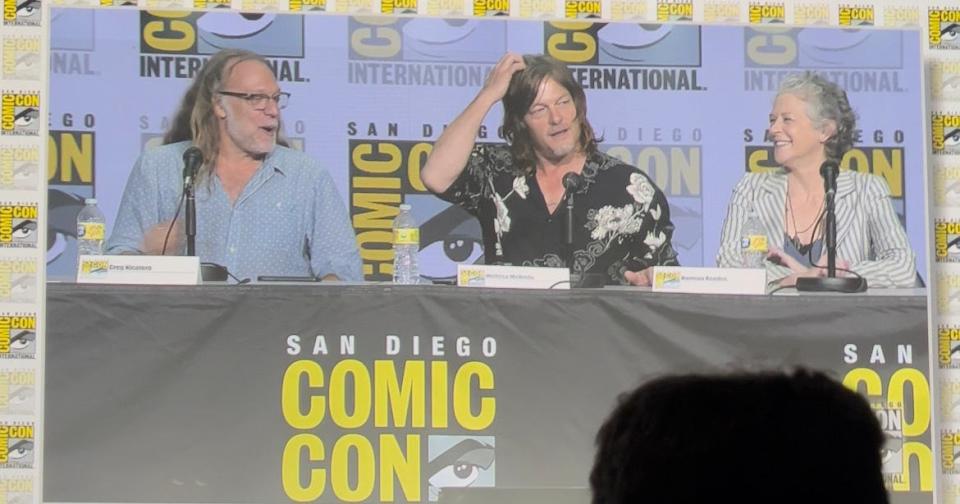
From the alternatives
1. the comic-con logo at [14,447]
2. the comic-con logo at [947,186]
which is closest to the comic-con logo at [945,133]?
the comic-con logo at [947,186]

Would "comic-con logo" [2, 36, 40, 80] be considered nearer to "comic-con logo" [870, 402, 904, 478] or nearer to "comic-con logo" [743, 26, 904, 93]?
"comic-con logo" [743, 26, 904, 93]

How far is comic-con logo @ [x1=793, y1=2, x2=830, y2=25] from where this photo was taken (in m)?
3.99

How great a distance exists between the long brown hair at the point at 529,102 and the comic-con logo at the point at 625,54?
0.03m

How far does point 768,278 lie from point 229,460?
161cm

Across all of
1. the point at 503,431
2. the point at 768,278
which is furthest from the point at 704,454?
the point at 768,278

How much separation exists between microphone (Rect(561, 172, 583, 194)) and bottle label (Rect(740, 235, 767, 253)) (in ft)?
1.65

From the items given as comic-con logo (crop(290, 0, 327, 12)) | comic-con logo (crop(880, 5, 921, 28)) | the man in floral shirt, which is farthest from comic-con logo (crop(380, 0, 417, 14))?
comic-con logo (crop(880, 5, 921, 28))

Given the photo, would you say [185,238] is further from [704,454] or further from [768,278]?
[704,454]

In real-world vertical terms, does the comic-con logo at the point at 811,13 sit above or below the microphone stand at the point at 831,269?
above

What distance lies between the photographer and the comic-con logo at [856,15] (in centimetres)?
399

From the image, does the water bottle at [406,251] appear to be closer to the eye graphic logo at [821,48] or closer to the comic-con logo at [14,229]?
the comic-con logo at [14,229]

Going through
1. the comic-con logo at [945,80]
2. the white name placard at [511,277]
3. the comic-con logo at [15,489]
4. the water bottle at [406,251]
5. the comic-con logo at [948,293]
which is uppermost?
the comic-con logo at [945,80]

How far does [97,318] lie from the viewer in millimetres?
3539

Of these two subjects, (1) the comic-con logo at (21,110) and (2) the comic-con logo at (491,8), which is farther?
(2) the comic-con logo at (491,8)
